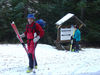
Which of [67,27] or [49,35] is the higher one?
[67,27]

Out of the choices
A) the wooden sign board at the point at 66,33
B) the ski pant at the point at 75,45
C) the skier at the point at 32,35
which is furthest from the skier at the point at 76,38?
the skier at the point at 32,35

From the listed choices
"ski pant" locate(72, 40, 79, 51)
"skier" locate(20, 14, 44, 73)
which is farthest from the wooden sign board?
"skier" locate(20, 14, 44, 73)

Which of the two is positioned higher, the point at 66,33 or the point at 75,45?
the point at 66,33

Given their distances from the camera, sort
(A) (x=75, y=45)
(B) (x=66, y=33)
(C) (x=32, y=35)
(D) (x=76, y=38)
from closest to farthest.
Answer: (C) (x=32, y=35), (D) (x=76, y=38), (A) (x=75, y=45), (B) (x=66, y=33)

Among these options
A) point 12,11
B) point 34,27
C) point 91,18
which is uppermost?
point 34,27

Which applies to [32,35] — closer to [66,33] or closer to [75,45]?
[75,45]

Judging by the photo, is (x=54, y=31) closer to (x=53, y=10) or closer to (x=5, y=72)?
(x=53, y=10)

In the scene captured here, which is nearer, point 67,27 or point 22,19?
point 67,27

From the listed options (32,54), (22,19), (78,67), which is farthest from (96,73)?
(22,19)

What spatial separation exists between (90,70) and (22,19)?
13.3m

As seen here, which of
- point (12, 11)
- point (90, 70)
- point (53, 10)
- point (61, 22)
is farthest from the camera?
point (53, 10)

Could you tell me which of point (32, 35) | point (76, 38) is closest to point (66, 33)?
point (76, 38)

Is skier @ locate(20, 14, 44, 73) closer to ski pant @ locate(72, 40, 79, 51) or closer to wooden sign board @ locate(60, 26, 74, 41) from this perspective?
ski pant @ locate(72, 40, 79, 51)

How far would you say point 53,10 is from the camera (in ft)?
66.1
